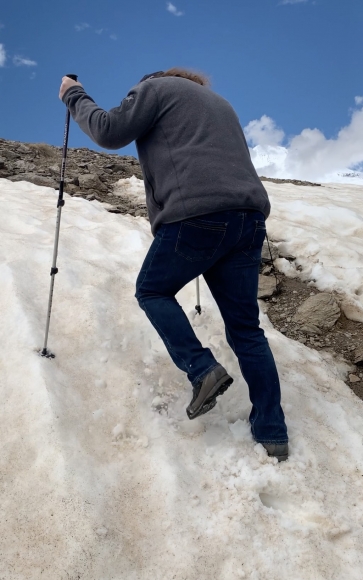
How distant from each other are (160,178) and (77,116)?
2.93ft

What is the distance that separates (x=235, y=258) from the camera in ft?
12.0

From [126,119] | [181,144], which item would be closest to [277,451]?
[181,144]

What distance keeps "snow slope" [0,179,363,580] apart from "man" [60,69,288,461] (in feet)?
1.27

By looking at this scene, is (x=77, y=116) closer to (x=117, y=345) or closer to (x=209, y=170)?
(x=209, y=170)

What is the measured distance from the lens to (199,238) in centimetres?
338

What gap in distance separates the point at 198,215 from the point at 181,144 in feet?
1.83

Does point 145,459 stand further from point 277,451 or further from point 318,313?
point 318,313

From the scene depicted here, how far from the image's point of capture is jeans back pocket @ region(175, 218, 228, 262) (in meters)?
3.35

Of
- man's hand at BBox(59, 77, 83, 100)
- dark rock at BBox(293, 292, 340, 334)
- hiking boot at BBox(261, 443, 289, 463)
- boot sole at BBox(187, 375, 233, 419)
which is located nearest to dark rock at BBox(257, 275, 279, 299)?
dark rock at BBox(293, 292, 340, 334)

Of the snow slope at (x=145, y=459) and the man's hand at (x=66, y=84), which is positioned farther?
the man's hand at (x=66, y=84)

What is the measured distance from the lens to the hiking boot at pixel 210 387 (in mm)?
3432

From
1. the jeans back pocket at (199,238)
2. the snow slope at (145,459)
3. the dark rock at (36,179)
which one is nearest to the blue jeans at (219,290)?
the jeans back pocket at (199,238)

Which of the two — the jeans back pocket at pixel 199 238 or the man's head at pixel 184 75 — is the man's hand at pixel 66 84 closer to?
the man's head at pixel 184 75

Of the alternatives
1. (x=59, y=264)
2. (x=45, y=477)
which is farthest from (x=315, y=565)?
(x=59, y=264)
